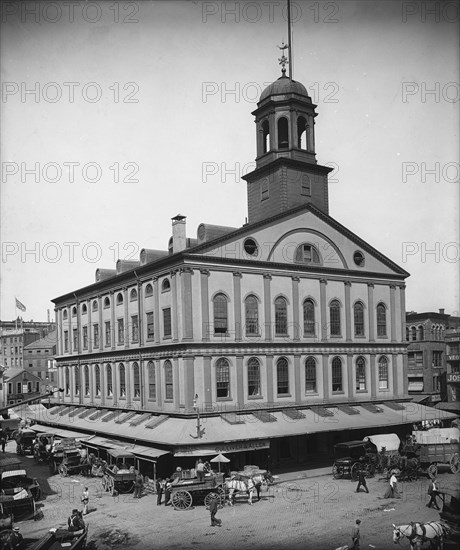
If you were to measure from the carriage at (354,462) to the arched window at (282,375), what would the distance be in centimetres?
601

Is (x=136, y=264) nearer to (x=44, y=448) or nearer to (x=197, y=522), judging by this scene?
(x=44, y=448)

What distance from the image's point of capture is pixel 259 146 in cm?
4784

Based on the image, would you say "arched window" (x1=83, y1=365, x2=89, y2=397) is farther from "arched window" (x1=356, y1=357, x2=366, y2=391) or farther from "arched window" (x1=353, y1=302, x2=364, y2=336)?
"arched window" (x1=353, y1=302, x2=364, y2=336)

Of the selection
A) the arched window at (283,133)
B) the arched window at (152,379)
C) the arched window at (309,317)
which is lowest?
the arched window at (152,379)

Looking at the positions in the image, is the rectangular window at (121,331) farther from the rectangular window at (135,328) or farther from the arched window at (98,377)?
the arched window at (98,377)

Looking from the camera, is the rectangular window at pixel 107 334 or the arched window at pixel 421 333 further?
the arched window at pixel 421 333

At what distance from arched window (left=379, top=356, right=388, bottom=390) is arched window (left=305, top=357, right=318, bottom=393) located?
7.22 meters

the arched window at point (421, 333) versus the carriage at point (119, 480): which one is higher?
the arched window at point (421, 333)

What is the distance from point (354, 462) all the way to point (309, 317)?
11.9 metres

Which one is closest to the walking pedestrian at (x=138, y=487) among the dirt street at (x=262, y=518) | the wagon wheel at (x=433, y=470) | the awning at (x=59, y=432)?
the dirt street at (x=262, y=518)

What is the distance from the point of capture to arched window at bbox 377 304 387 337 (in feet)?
161

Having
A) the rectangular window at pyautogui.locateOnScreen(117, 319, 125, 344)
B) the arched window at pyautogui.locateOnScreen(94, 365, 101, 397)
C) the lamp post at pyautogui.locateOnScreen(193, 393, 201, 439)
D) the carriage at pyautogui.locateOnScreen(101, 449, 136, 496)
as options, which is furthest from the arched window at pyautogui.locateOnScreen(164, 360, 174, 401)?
the arched window at pyautogui.locateOnScreen(94, 365, 101, 397)

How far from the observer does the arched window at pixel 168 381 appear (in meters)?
41.0

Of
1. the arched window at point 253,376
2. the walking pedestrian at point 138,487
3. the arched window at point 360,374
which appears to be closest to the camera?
the walking pedestrian at point 138,487
